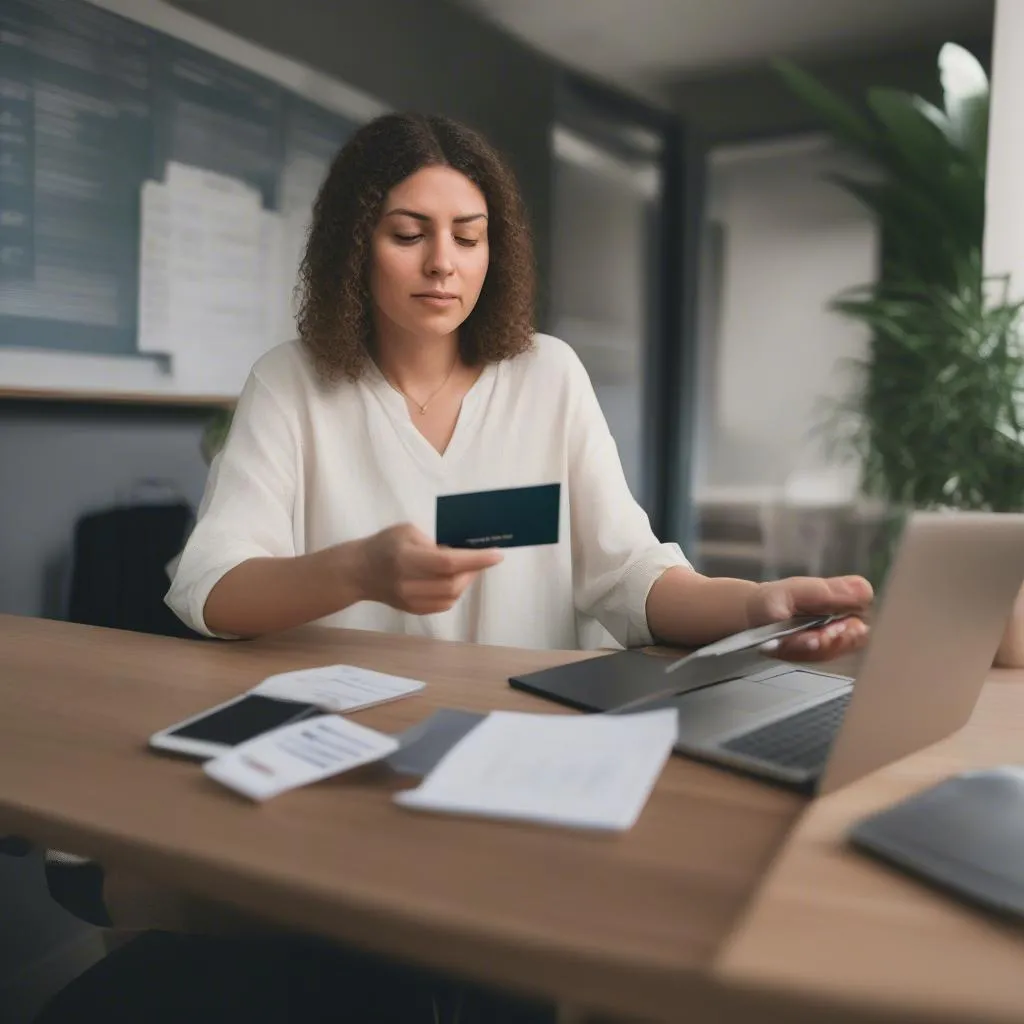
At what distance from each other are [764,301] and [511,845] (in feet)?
12.0

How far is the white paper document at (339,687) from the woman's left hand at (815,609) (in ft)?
1.37

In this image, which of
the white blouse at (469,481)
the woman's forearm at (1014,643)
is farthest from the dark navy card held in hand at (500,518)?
the woman's forearm at (1014,643)

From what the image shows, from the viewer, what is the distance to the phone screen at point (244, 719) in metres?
0.83

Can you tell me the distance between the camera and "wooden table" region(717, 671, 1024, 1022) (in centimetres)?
47

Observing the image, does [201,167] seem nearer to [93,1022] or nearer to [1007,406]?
[93,1022]

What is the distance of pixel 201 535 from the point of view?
1325 millimetres

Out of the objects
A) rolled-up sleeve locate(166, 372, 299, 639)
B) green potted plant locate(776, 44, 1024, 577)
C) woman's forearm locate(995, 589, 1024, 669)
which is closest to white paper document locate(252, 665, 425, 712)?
rolled-up sleeve locate(166, 372, 299, 639)

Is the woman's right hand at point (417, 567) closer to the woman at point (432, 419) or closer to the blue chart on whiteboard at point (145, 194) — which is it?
the woman at point (432, 419)

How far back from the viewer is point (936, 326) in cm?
269

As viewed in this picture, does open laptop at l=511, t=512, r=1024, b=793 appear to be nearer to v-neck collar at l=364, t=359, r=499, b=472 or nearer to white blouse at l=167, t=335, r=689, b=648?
white blouse at l=167, t=335, r=689, b=648

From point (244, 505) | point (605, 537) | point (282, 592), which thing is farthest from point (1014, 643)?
point (244, 505)

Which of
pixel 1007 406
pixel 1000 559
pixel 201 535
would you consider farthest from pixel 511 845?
pixel 1007 406

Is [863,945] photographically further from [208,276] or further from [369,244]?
[208,276]

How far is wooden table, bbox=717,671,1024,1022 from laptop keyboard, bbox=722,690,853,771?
0.10 metres
